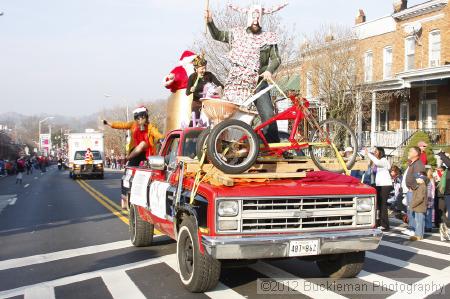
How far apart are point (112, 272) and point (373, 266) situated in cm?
352

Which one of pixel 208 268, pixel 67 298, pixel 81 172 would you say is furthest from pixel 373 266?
pixel 81 172

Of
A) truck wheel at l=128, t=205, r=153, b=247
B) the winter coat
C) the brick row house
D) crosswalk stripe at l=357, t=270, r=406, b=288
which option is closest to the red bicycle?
crosswalk stripe at l=357, t=270, r=406, b=288

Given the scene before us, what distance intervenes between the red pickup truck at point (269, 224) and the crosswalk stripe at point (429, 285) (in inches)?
24.9

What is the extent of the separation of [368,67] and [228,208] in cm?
2488

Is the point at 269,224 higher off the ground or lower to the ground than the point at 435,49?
lower

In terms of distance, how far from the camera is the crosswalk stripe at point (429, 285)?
5.78 meters

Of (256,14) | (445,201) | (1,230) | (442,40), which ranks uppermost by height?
(442,40)

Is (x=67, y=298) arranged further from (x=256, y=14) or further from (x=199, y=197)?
(x=256, y=14)

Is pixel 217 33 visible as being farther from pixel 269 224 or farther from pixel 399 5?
pixel 399 5

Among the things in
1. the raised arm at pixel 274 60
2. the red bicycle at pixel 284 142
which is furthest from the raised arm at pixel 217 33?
the red bicycle at pixel 284 142

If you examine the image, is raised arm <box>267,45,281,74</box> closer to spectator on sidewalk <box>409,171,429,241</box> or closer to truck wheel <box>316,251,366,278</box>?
truck wheel <box>316,251,366,278</box>

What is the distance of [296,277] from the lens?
6590mm

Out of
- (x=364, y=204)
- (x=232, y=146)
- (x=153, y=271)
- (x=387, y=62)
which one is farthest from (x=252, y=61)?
(x=387, y=62)

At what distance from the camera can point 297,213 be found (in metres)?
5.50
